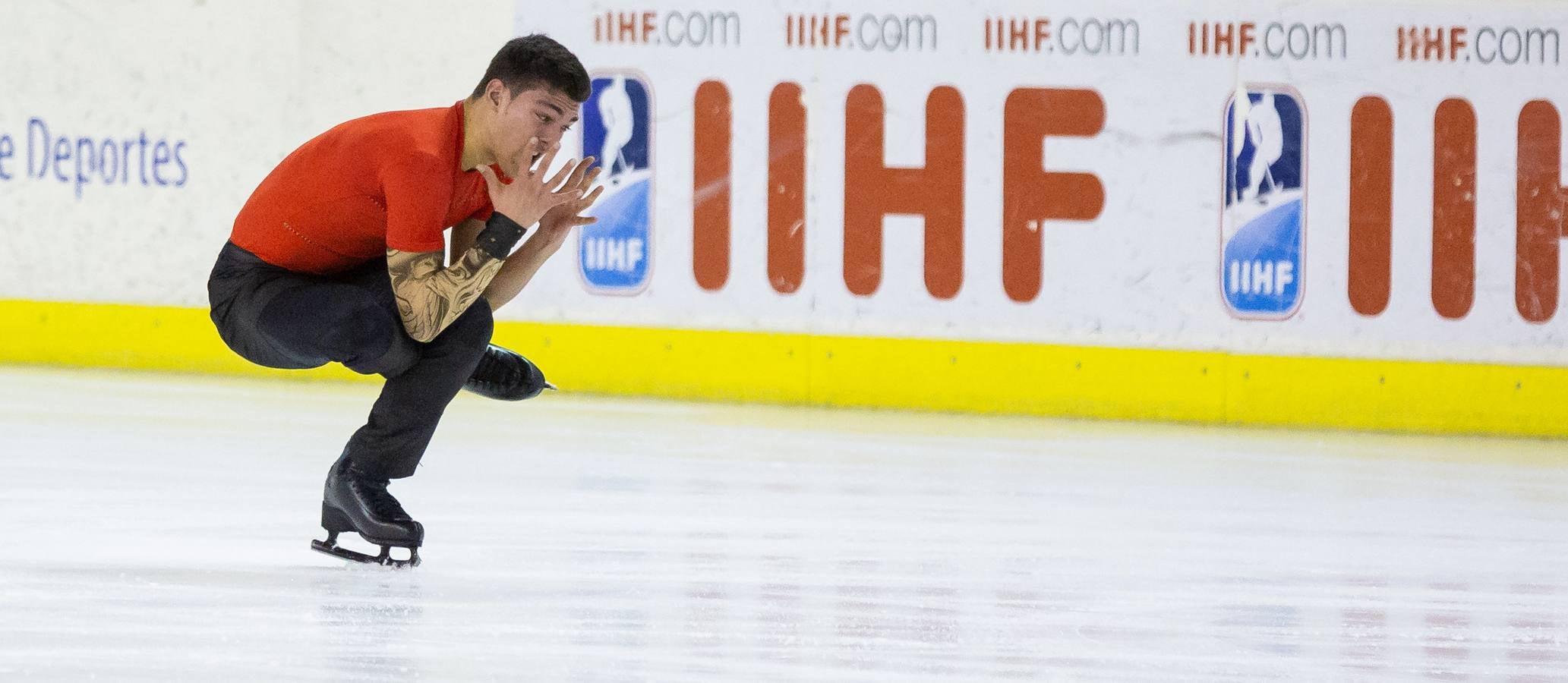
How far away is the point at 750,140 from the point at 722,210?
27cm

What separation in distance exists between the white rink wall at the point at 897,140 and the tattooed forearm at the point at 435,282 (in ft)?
12.9

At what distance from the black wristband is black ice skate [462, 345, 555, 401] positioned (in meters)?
0.37

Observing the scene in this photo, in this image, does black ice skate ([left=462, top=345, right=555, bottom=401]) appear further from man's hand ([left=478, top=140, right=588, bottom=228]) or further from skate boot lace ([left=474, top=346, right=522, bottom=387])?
man's hand ([left=478, top=140, right=588, bottom=228])

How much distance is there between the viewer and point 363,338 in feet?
A: 9.78

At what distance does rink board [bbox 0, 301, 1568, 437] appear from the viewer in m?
6.58

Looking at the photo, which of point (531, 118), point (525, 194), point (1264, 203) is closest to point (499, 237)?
point (525, 194)

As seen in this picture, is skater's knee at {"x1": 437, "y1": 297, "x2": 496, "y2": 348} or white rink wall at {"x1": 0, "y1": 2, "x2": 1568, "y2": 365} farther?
white rink wall at {"x1": 0, "y1": 2, "x2": 1568, "y2": 365}

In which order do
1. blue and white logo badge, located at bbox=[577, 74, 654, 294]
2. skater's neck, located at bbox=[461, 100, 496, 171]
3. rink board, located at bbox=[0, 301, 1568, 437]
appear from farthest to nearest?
blue and white logo badge, located at bbox=[577, 74, 654, 294]
rink board, located at bbox=[0, 301, 1568, 437]
skater's neck, located at bbox=[461, 100, 496, 171]

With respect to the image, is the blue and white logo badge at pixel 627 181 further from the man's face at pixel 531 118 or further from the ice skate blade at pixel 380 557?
the man's face at pixel 531 118

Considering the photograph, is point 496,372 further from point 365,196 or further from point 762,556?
point 762,556

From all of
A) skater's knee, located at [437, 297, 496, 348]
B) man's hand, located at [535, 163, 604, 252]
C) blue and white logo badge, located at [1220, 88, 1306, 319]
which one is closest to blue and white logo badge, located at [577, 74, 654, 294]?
blue and white logo badge, located at [1220, 88, 1306, 319]

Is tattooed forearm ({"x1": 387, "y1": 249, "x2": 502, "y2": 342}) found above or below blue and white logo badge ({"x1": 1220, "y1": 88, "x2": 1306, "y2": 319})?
below

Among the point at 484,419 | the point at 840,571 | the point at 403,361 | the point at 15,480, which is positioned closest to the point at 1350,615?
the point at 840,571

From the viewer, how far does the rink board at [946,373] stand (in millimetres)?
6582
